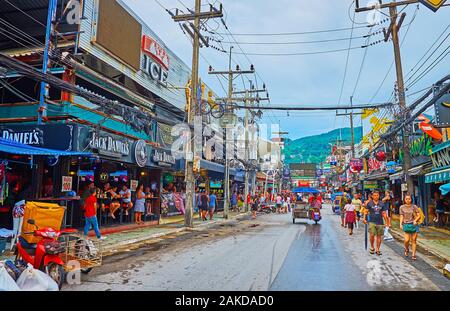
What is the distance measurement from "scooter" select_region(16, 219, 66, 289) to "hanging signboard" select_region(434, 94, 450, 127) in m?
13.5

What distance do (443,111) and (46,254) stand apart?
46.5 ft

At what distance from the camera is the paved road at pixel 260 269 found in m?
6.52

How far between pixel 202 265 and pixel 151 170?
12342 millimetres

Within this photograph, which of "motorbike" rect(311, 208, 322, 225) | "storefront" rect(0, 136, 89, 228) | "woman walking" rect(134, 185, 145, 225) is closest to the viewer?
"storefront" rect(0, 136, 89, 228)

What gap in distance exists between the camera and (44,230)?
22.3ft

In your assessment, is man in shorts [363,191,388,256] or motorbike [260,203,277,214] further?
motorbike [260,203,277,214]

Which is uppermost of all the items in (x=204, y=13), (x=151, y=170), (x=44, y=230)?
(x=204, y=13)

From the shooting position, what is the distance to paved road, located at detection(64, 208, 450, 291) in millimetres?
6516

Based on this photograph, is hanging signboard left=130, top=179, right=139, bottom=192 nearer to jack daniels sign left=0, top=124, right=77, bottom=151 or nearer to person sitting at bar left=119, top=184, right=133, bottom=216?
person sitting at bar left=119, top=184, right=133, bottom=216

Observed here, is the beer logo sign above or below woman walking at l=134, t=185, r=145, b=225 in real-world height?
above

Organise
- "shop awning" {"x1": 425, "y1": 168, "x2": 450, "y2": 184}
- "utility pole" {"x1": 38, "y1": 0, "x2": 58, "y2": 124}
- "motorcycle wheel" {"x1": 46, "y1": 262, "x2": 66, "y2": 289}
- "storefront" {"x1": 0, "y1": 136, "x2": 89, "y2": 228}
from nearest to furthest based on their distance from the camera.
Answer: "motorcycle wheel" {"x1": 46, "y1": 262, "x2": 66, "y2": 289}, "storefront" {"x1": 0, "y1": 136, "x2": 89, "y2": 228}, "utility pole" {"x1": 38, "y1": 0, "x2": 58, "y2": 124}, "shop awning" {"x1": 425, "y1": 168, "x2": 450, "y2": 184}

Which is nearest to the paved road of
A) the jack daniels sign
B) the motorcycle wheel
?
the motorcycle wheel
